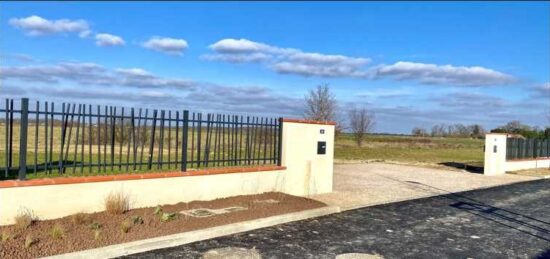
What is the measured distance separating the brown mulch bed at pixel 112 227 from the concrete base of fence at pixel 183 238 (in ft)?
0.55

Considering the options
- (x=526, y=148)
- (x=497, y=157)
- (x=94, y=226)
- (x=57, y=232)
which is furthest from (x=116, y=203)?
(x=526, y=148)

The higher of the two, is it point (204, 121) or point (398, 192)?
point (204, 121)

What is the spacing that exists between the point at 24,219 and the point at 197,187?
3607 mm

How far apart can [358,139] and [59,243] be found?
5391 centimetres

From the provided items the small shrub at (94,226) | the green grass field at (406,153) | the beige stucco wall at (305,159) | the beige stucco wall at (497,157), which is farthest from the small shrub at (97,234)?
the green grass field at (406,153)

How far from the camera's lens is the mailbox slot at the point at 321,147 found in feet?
42.7

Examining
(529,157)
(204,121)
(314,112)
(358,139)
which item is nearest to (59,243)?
(204,121)

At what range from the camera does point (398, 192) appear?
49.5ft

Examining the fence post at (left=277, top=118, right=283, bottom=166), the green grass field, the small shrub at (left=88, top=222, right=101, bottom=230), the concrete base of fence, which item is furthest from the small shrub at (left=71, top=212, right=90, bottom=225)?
the green grass field

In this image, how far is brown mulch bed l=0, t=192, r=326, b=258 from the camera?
6570 mm

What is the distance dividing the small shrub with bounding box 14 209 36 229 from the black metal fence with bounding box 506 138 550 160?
75.9 ft

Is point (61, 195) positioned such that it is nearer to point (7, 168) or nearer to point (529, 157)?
point (7, 168)

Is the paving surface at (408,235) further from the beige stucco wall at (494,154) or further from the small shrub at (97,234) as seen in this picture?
the beige stucco wall at (494,154)

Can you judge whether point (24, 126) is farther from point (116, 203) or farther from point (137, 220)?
point (137, 220)
